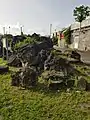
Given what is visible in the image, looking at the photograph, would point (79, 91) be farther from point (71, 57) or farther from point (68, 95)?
point (71, 57)

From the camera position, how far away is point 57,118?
516 cm

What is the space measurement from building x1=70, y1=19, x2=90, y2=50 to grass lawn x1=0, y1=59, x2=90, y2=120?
61.9ft

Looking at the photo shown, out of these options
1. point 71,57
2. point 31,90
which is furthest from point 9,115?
point 71,57

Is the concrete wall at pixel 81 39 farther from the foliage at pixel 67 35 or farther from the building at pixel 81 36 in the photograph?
the foliage at pixel 67 35

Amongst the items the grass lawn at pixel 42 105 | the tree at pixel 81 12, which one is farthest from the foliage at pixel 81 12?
the grass lawn at pixel 42 105

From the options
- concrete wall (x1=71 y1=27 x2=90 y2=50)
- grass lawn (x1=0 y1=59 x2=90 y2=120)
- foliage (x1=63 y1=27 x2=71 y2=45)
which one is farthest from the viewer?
foliage (x1=63 y1=27 x2=71 y2=45)

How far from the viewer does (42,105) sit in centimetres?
600

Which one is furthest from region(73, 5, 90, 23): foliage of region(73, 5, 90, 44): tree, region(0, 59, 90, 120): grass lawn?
region(0, 59, 90, 120): grass lawn

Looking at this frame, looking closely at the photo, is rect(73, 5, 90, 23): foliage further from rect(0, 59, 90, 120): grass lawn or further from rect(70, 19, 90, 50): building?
rect(0, 59, 90, 120): grass lawn

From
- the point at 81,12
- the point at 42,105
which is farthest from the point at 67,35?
the point at 42,105

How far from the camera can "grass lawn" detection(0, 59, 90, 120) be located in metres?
5.29

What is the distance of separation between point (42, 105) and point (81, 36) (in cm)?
2294

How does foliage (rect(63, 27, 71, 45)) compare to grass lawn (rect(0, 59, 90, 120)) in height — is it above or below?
above

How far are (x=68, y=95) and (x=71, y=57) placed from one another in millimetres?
8328
